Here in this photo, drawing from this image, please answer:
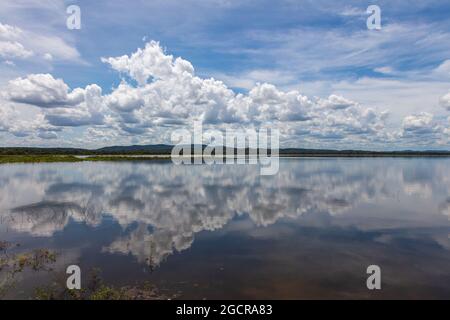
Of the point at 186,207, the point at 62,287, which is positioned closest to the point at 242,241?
the point at 62,287

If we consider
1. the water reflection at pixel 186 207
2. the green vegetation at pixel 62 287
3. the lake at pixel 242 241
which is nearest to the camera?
the green vegetation at pixel 62 287

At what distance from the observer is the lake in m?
13.2

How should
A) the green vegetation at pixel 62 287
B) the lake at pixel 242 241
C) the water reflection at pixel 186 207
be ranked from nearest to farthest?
the green vegetation at pixel 62 287 < the lake at pixel 242 241 < the water reflection at pixel 186 207

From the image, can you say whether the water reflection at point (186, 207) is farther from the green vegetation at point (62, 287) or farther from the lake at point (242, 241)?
the green vegetation at point (62, 287)

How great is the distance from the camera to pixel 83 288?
12484 millimetres

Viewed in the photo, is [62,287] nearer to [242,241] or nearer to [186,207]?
[242,241]

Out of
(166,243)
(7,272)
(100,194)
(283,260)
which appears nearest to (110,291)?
(7,272)

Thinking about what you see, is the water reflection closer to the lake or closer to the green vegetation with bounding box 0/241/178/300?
the lake

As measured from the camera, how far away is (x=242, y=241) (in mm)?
19375

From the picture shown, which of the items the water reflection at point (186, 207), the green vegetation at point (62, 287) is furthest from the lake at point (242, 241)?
the green vegetation at point (62, 287)

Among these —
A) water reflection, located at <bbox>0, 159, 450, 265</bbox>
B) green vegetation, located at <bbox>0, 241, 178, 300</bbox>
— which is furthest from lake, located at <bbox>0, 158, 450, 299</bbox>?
green vegetation, located at <bbox>0, 241, 178, 300</bbox>

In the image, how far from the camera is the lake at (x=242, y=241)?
13172mm
